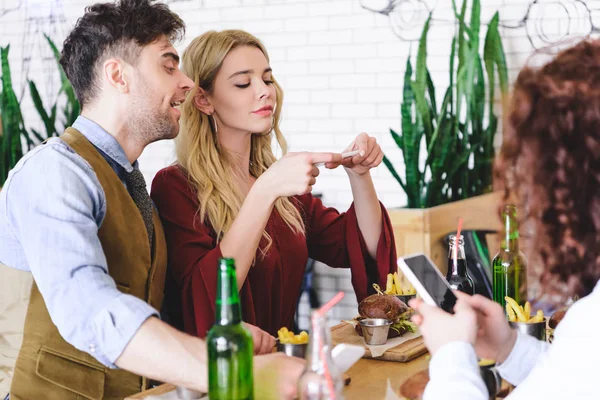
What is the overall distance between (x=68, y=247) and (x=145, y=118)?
0.60 metres

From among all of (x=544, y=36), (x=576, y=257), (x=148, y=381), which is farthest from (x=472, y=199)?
(x=576, y=257)

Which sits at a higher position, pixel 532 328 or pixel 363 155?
pixel 363 155

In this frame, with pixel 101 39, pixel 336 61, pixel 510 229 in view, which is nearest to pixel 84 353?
pixel 101 39

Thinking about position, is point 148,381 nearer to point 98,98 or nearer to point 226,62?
point 98,98

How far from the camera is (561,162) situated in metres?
1.19

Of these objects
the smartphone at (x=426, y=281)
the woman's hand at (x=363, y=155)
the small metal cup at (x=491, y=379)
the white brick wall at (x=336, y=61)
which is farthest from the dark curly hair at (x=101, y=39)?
the white brick wall at (x=336, y=61)

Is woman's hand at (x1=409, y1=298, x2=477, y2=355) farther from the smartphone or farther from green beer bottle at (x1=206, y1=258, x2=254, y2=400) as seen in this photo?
green beer bottle at (x1=206, y1=258, x2=254, y2=400)

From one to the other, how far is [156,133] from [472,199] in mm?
2483

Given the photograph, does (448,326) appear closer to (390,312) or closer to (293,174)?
(390,312)

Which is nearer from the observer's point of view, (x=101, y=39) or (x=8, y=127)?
(x=101, y=39)

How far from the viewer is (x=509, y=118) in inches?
49.5

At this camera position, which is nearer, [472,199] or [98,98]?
[98,98]

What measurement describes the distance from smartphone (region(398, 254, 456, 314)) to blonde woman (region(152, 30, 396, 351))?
68cm

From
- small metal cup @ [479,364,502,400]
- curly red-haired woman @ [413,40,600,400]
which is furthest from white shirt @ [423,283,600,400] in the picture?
small metal cup @ [479,364,502,400]
